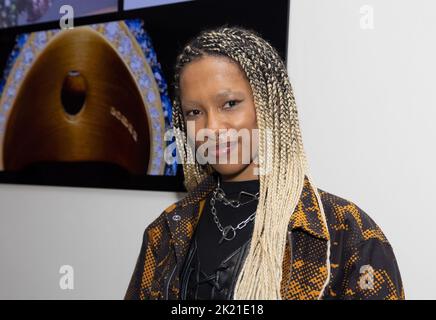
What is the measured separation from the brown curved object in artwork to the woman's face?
21.2 inches

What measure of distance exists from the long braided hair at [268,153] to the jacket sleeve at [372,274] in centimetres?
11

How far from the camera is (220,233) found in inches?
33.3

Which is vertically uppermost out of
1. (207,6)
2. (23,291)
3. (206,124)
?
(207,6)

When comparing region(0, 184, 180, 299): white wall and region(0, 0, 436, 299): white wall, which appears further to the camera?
region(0, 184, 180, 299): white wall

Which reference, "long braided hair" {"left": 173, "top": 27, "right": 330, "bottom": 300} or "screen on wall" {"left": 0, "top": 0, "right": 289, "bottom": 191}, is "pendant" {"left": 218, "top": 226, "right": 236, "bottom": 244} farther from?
"screen on wall" {"left": 0, "top": 0, "right": 289, "bottom": 191}

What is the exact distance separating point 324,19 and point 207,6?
0.33 metres

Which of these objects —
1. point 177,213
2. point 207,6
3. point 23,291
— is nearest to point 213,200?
point 177,213

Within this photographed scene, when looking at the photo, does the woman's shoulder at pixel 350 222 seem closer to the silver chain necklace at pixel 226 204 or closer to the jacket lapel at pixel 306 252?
the jacket lapel at pixel 306 252

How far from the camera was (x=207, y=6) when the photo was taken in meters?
1.23

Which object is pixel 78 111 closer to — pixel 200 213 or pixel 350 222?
pixel 200 213

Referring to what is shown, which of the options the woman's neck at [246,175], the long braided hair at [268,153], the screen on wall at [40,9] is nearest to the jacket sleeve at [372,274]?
the long braided hair at [268,153]

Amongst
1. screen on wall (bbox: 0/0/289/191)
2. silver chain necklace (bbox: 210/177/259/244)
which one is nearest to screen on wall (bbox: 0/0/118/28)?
screen on wall (bbox: 0/0/289/191)

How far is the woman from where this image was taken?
74cm
